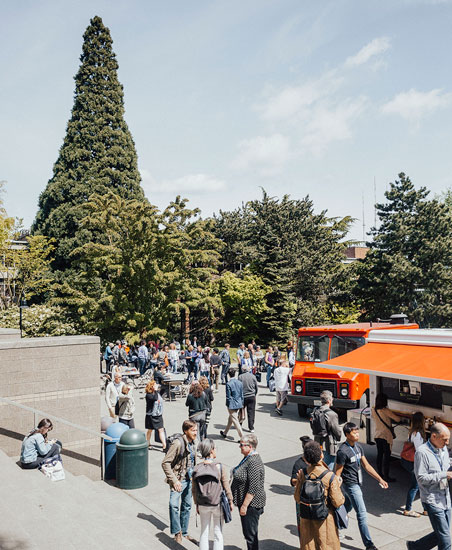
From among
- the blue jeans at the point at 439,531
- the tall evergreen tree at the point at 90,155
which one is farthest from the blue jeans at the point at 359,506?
the tall evergreen tree at the point at 90,155

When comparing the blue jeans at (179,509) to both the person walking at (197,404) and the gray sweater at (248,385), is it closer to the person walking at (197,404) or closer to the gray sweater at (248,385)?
the person walking at (197,404)

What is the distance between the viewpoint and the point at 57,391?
9.53 metres

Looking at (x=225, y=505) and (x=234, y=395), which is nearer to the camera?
(x=225, y=505)

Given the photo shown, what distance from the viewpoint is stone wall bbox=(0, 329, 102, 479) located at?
9.06 metres

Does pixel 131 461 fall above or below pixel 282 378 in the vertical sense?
below

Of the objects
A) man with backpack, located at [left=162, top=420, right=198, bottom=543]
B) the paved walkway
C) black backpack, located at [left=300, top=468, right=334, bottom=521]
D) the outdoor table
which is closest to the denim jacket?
the paved walkway

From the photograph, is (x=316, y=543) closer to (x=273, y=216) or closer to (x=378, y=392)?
(x=378, y=392)

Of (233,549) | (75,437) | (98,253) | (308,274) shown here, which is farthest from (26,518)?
(308,274)

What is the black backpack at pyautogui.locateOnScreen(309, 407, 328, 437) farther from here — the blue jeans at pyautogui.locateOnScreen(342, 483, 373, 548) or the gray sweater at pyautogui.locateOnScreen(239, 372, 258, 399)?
the gray sweater at pyautogui.locateOnScreen(239, 372, 258, 399)

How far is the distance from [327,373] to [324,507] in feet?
27.3

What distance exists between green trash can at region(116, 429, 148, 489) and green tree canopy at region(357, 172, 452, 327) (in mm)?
28373

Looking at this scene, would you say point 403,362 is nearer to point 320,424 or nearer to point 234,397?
point 320,424

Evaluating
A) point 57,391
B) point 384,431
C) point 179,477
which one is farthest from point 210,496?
point 57,391

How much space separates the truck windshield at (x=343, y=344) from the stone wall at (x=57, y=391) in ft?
22.7
